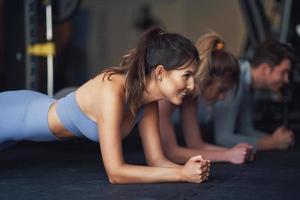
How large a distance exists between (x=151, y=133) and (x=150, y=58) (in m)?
0.26

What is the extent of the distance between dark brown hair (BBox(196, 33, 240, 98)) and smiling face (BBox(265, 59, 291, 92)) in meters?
0.29

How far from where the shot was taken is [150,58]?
6.26ft

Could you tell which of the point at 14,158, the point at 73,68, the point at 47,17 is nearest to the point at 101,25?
the point at 73,68

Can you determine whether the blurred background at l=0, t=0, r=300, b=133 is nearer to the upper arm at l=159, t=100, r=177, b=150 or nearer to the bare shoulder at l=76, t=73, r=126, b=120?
the upper arm at l=159, t=100, r=177, b=150

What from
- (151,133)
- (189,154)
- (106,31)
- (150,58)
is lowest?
(106,31)

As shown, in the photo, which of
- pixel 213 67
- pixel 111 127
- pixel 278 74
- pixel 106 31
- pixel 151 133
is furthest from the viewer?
pixel 106 31

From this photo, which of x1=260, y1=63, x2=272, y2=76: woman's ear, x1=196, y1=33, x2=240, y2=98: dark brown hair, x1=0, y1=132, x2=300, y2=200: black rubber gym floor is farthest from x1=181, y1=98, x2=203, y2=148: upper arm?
x1=260, y1=63, x2=272, y2=76: woman's ear

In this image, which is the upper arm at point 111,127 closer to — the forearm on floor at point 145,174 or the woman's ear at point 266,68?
the forearm on floor at point 145,174

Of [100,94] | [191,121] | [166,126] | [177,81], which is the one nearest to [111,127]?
[100,94]

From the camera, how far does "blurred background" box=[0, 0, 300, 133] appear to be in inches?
136

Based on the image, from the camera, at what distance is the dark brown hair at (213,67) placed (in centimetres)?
250

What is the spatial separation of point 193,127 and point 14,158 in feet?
2.43

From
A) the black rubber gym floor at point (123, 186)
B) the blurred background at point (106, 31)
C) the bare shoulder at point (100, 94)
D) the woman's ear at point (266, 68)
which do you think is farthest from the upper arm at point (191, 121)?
the blurred background at point (106, 31)

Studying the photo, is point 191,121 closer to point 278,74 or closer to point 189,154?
point 189,154
